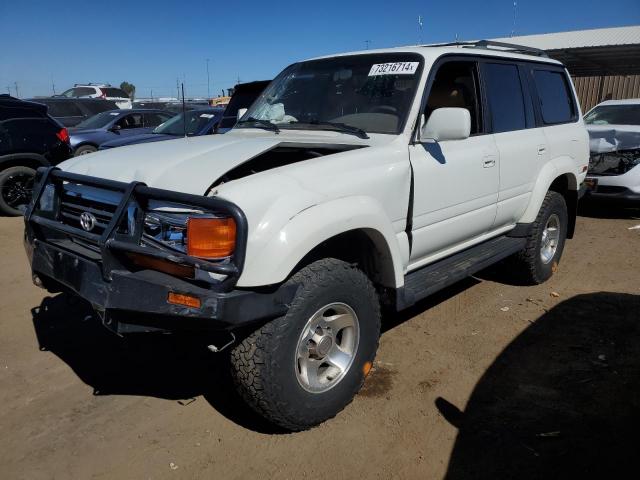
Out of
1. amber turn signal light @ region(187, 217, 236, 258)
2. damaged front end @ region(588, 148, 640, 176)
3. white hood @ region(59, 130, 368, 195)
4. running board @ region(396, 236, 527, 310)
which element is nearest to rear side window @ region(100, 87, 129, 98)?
damaged front end @ region(588, 148, 640, 176)

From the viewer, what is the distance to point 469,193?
3.80 m

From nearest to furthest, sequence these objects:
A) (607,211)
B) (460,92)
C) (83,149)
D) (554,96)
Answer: (460,92) < (554,96) < (607,211) < (83,149)

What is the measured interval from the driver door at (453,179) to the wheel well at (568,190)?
4.68 feet

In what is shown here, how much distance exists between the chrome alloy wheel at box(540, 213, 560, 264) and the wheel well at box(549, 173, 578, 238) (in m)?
0.29

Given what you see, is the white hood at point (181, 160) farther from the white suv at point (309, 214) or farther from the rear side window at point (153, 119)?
the rear side window at point (153, 119)

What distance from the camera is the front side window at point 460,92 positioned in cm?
405

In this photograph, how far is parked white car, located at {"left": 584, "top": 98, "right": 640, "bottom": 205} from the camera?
7.70m

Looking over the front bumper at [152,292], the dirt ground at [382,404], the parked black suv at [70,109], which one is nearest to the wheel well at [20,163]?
the dirt ground at [382,404]

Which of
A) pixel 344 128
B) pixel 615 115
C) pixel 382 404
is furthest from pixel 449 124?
pixel 615 115

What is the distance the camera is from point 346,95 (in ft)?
12.4

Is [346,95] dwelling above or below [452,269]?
above

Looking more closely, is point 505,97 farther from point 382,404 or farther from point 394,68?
point 382,404

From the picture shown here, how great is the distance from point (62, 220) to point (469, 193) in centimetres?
271

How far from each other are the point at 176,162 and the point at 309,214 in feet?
2.65
